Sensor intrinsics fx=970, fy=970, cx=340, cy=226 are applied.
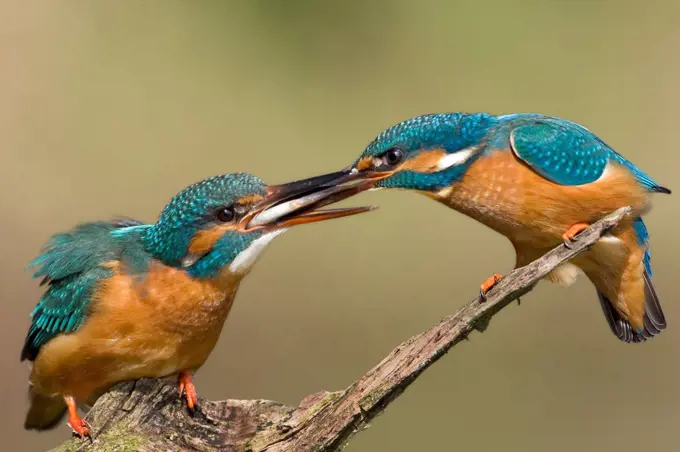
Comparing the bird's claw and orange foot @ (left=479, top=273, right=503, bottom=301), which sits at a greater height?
orange foot @ (left=479, top=273, right=503, bottom=301)

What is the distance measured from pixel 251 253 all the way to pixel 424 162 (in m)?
0.58

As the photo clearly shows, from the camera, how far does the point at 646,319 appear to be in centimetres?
276

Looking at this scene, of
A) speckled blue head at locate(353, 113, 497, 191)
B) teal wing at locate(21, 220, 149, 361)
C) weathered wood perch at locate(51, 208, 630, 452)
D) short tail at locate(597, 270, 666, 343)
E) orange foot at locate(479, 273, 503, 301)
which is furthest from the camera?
short tail at locate(597, 270, 666, 343)

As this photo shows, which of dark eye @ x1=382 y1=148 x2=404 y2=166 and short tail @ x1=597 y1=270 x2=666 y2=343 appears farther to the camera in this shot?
short tail @ x1=597 y1=270 x2=666 y2=343

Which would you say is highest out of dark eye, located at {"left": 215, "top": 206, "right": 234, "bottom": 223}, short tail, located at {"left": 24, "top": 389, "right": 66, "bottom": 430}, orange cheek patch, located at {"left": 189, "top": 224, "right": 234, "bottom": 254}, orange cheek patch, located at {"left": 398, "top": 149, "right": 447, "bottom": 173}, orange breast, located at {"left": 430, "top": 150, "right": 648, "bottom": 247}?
orange cheek patch, located at {"left": 398, "top": 149, "right": 447, "bottom": 173}

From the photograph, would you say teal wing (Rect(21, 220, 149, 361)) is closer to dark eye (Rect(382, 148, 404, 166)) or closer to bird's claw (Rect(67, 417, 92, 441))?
bird's claw (Rect(67, 417, 92, 441))

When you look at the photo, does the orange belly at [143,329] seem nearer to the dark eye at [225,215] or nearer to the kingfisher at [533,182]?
the dark eye at [225,215]

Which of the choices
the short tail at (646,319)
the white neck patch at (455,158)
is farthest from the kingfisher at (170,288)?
the short tail at (646,319)

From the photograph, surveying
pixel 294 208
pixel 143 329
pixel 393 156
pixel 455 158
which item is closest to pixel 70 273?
pixel 143 329

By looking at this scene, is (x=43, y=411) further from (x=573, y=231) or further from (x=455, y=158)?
(x=573, y=231)

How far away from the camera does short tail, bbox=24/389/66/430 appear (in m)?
2.72

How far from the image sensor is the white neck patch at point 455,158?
8.69 feet

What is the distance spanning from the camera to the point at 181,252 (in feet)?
8.01

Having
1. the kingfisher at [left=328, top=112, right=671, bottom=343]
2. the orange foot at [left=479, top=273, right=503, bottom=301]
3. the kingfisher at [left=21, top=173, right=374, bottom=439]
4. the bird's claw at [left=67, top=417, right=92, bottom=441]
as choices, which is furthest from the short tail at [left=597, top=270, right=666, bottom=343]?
the bird's claw at [left=67, top=417, right=92, bottom=441]
